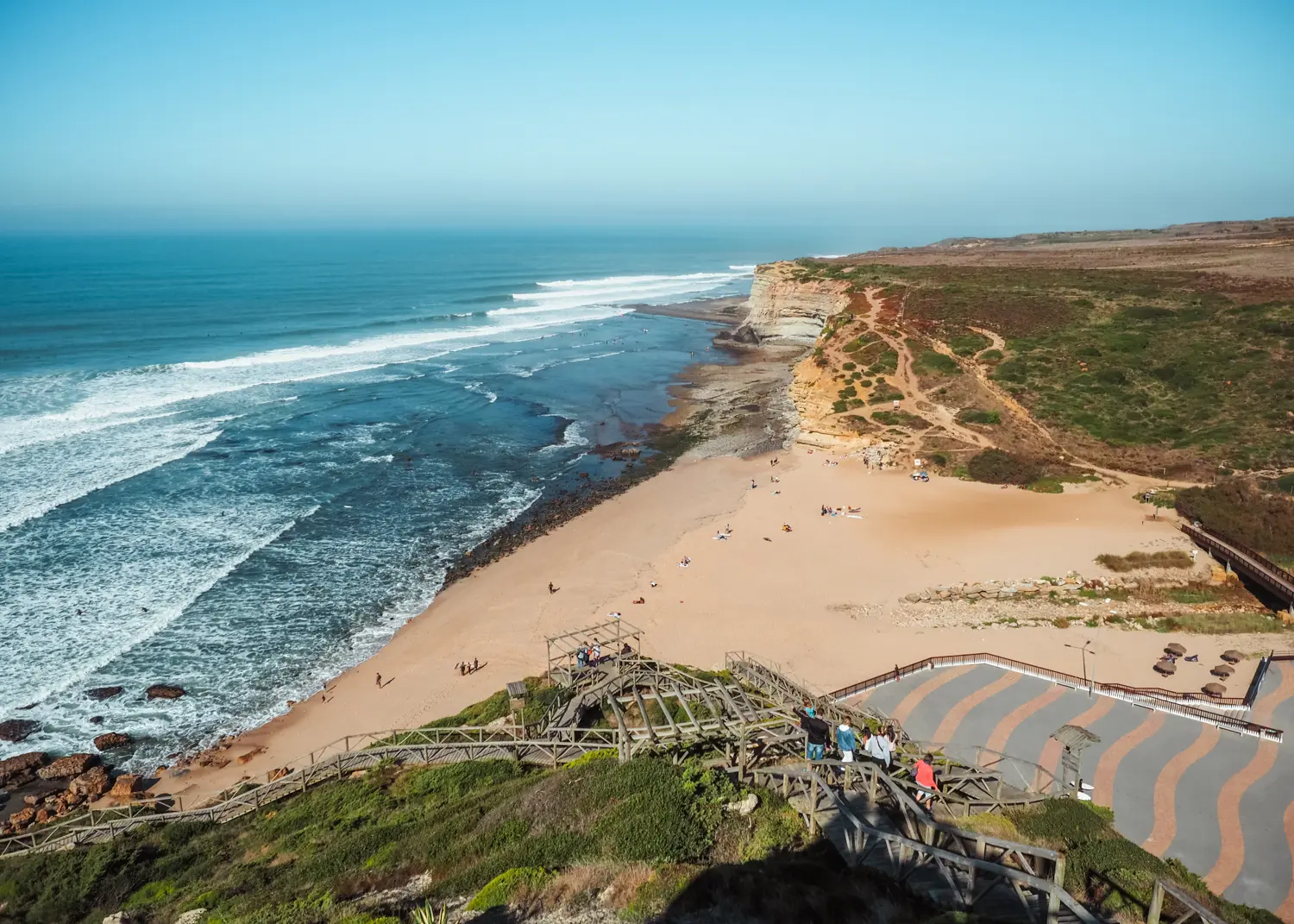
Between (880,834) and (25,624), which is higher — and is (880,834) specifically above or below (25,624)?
above

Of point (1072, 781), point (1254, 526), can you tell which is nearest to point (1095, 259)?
point (1254, 526)

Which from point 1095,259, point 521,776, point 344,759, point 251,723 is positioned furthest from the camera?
point 1095,259

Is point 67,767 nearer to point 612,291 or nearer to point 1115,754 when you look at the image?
point 1115,754

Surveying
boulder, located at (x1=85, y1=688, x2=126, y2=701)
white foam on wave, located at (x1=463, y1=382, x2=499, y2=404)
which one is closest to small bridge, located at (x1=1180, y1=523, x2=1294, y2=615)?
boulder, located at (x1=85, y1=688, x2=126, y2=701)

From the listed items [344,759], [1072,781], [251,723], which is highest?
[1072,781]

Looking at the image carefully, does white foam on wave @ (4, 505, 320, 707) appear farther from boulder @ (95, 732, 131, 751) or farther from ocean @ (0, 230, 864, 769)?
boulder @ (95, 732, 131, 751)

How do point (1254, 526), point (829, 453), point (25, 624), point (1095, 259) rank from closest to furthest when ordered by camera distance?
point (25, 624) → point (1254, 526) → point (829, 453) → point (1095, 259)

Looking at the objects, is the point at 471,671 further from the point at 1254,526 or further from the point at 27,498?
the point at 1254,526

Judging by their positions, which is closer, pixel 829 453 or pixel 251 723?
pixel 251 723
